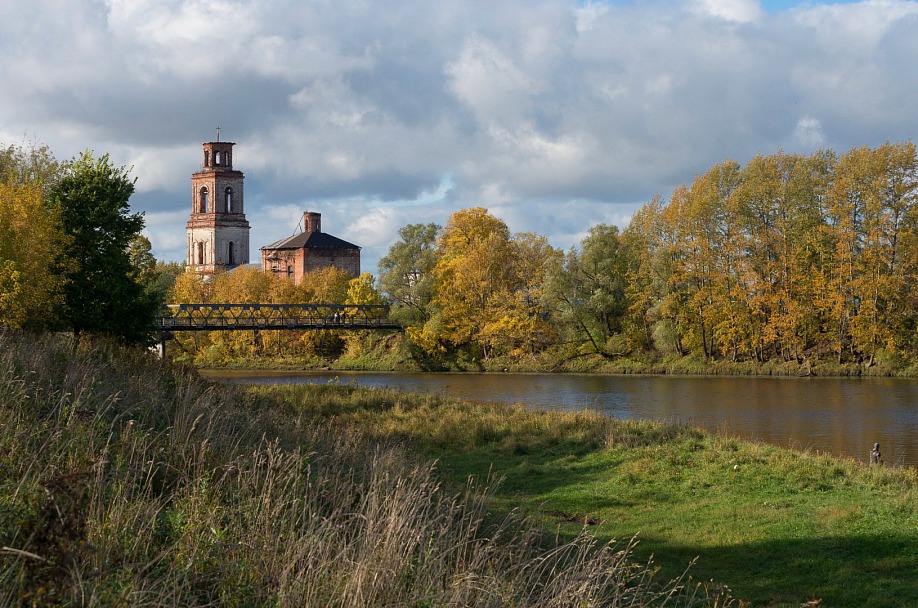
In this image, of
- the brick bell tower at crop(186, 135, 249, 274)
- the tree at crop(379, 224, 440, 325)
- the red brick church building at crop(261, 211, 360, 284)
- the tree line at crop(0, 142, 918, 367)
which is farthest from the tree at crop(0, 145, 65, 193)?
the brick bell tower at crop(186, 135, 249, 274)

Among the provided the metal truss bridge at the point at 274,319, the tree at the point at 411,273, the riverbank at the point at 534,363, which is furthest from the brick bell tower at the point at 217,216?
the tree at the point at 411,273

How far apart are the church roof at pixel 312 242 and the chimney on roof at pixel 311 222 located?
12.0 ft

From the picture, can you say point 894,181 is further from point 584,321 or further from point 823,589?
point 823,589

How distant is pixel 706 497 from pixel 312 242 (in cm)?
8873

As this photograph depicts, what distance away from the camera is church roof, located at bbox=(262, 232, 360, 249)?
100 m

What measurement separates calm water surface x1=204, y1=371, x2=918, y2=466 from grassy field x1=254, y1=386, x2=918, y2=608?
16.1 ft

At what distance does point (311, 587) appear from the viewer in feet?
16.9

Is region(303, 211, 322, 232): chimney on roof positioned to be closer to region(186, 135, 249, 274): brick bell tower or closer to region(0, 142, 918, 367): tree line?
region(186, 135, 249, 274): brick bell tower

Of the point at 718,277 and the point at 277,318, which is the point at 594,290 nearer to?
the point at 718,277

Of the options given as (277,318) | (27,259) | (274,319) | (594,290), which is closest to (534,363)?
(594,290)

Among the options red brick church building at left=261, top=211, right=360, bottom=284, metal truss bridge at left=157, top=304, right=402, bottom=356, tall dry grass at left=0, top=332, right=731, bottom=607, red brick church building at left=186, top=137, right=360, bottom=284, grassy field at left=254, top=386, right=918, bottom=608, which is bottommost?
grassy field at left=254, top=386, right=918, bottom=608

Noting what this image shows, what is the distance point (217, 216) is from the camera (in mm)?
118625

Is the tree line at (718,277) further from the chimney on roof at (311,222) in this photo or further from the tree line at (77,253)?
the chimney on roof at (311,222)

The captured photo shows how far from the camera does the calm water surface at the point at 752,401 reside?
24547mm
